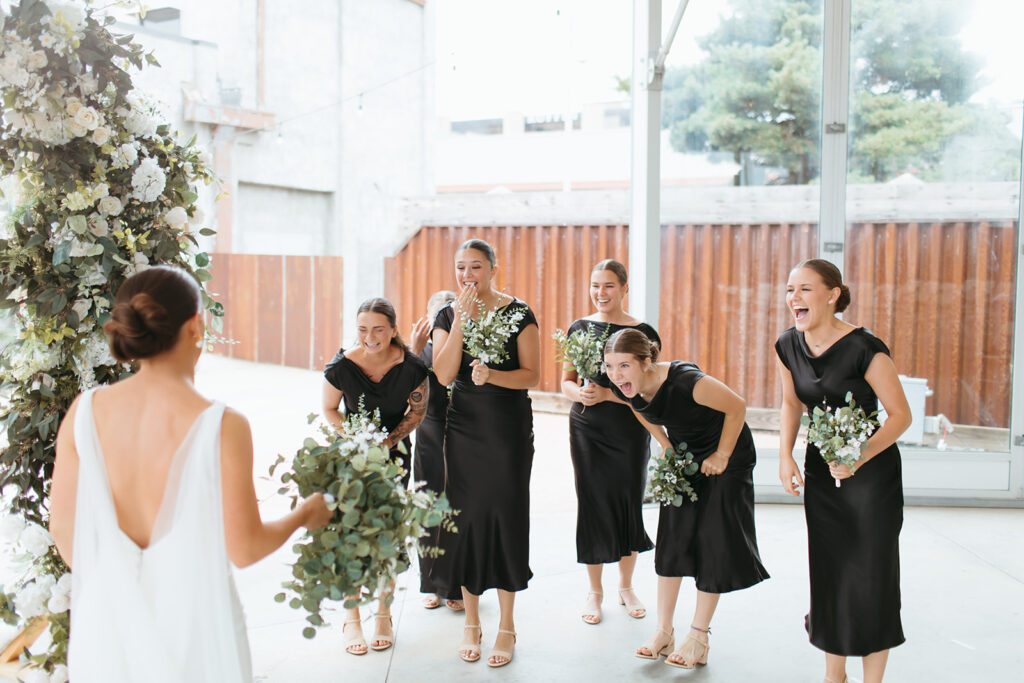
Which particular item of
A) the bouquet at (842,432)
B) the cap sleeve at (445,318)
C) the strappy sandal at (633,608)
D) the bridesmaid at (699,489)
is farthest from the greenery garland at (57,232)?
the strappy sandal at (633,608)

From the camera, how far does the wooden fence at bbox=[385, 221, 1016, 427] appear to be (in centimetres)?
621

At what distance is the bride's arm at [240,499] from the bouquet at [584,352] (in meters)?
2.20

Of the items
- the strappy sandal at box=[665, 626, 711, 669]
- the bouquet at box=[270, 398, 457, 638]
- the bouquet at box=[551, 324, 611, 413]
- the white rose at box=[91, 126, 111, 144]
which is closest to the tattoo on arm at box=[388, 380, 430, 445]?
the bouquet at box=[551, 324, 611, 413]

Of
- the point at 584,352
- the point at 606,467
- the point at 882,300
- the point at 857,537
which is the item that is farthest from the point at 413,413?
the point at 882,300

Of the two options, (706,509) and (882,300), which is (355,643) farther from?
(882,300)

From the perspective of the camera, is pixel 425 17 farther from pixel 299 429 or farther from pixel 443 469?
pixel 443 469

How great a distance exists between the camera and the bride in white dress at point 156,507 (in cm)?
182

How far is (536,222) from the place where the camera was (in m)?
9.57

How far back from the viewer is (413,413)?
12.0ft

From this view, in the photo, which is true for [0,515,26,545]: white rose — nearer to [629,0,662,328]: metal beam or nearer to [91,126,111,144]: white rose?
[91,126,111,144]: white rose

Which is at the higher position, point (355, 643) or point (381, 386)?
point (381, 386)

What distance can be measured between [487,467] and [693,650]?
1.18 metres

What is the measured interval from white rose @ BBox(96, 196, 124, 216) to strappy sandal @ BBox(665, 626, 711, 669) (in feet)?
9.18

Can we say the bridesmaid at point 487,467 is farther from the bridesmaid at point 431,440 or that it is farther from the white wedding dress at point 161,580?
the white wedding dress at point 161,580
